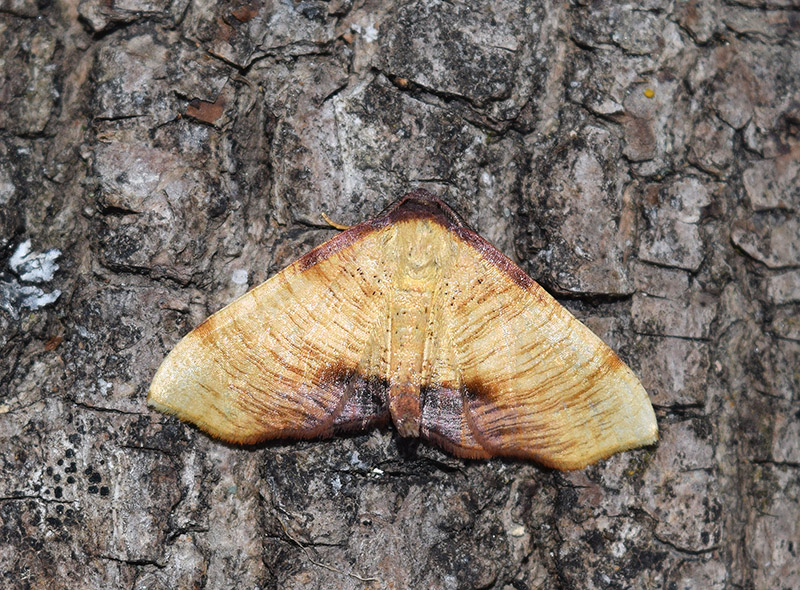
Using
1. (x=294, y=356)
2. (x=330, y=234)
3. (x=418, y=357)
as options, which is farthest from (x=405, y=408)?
(x=330, y=234)

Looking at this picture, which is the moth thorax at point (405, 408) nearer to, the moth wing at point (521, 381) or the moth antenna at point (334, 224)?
the moth wing at point (521, 381)

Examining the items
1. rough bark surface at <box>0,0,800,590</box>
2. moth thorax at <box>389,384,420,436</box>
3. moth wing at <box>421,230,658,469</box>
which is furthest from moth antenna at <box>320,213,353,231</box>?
moth thorax at <box>389,384,420,436</box>

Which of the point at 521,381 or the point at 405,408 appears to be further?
the point at 521,381

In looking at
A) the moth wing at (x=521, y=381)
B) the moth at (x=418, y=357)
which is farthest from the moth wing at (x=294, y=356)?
the moth wing at (x=521, y=381)

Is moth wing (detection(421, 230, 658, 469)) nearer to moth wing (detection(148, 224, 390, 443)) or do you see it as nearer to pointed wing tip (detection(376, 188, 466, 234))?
pointed wing tip (detection(376, 188, 466, 234))

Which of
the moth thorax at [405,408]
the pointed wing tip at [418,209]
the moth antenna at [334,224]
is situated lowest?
the moth thorax at [405,408]

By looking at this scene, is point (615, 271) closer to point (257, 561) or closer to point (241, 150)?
point (241, 150)

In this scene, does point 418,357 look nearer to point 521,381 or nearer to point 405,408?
point 405,408
